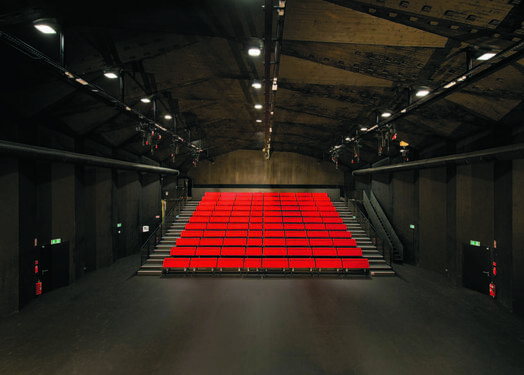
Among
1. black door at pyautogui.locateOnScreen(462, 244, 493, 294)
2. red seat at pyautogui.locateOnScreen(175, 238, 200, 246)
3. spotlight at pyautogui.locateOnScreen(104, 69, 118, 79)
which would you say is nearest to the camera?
spotlight at pyautogui.locateOnScreen(104, 69, 118, 79)

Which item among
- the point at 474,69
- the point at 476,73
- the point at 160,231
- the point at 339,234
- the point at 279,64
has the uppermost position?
the point at 279,64

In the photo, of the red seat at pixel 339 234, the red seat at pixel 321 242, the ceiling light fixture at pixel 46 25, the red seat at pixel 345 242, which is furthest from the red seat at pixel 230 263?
the ceiling light fixture at pixel 46 25

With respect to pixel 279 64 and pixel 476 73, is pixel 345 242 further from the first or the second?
pixel 279 64

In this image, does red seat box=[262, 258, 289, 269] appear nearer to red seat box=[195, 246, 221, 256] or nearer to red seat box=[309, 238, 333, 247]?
red seat box=[309, 238, 333, 247]

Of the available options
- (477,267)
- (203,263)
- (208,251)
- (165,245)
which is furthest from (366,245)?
(165,245)

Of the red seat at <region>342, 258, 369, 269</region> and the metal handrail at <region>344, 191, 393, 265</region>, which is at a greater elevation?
the metal handrail at <region>344, 191, 393, 265</region>

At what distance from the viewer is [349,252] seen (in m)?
9.41

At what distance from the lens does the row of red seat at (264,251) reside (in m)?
9.29

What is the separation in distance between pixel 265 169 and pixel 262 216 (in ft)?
15.7

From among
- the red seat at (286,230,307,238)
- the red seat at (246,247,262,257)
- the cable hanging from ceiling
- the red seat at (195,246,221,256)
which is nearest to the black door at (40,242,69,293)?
the red seat at (195,246,221,256)

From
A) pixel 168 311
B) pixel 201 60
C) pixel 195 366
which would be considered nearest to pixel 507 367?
pixel 195 366

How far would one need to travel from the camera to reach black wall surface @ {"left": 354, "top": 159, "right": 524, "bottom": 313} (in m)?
6.41

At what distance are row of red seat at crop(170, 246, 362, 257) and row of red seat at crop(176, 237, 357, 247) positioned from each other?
Answer: 0.28m

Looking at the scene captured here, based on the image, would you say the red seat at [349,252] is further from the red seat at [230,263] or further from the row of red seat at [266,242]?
the red seat at [230,263]
